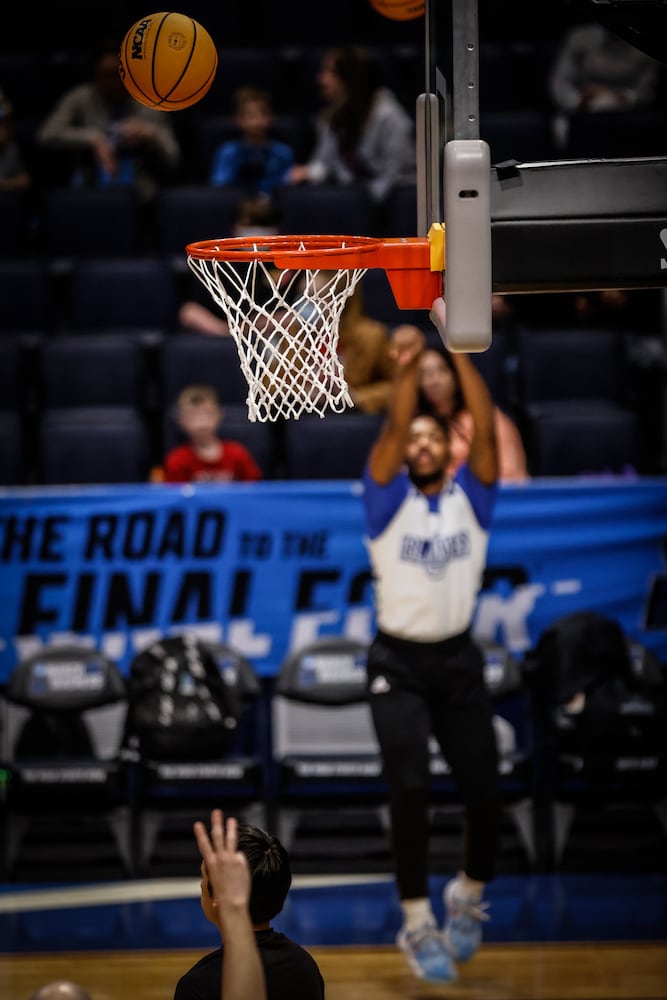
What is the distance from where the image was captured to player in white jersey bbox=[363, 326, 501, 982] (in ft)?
19.1

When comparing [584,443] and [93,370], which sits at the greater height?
[93,370]

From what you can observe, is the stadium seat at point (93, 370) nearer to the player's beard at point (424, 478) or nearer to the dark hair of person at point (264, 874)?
the player's beard at point (424, 478)

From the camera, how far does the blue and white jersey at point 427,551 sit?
19.7 ft

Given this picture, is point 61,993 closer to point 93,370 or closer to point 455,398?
point 455,398

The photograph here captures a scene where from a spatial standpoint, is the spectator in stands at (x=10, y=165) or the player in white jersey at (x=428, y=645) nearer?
the player in white jersey at (x=428, y=645)

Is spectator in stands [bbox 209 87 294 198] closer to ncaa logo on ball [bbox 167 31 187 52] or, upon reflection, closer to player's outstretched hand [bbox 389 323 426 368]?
player's outstretched hand [bbox 389 323 426 368]

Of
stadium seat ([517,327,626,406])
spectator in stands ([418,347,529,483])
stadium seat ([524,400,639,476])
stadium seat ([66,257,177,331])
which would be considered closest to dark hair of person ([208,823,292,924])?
spectator in stands ([418,347,529,483])

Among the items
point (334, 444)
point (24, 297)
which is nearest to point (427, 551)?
point (334, 444)

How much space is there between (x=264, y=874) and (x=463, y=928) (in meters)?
2.77

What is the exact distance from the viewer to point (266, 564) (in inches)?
270

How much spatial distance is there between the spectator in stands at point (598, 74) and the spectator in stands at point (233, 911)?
746cm

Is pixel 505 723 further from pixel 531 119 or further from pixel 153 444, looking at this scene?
pixel 531 119

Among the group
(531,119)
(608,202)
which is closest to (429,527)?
(608,202)

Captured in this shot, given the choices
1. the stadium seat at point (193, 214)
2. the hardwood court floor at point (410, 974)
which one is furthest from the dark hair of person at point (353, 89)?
the hardwood court floor at point (410, 974)
